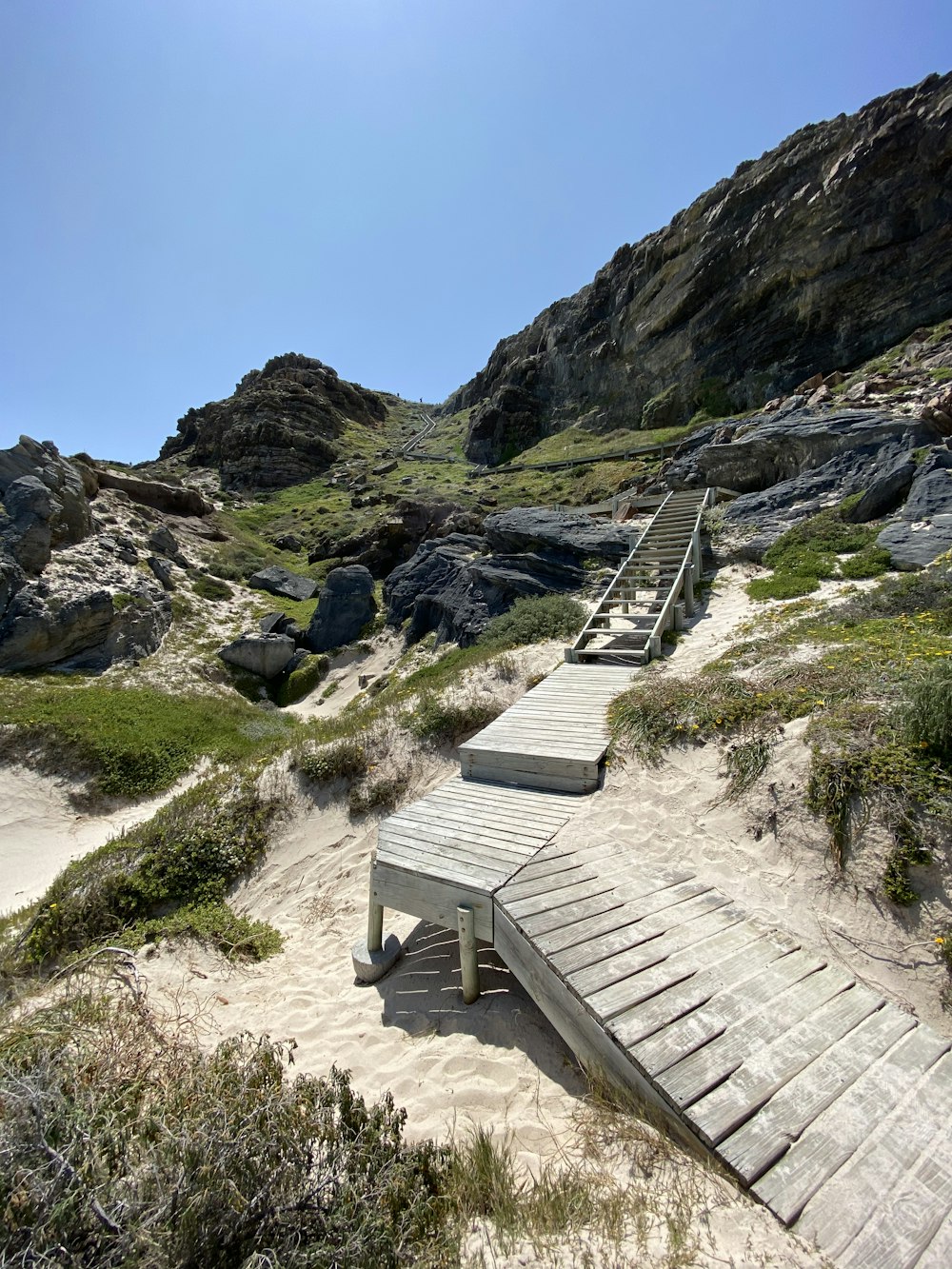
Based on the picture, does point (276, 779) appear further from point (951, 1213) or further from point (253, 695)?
point (253, 695)

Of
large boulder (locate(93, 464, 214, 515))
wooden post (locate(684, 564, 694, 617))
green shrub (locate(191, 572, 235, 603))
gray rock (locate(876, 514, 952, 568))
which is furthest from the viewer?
large boulder (locate(93, 464, 214, 515))

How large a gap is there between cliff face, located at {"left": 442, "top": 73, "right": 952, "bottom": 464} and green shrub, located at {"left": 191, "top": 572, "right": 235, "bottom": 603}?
37.4m

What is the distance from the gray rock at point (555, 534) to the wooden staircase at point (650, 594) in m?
1.29

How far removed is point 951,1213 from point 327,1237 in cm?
281

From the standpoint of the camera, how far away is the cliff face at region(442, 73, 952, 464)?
31141mm

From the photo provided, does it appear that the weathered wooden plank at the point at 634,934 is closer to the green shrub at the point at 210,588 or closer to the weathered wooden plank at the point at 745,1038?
the weathered wooden plank at the point at 745,1038

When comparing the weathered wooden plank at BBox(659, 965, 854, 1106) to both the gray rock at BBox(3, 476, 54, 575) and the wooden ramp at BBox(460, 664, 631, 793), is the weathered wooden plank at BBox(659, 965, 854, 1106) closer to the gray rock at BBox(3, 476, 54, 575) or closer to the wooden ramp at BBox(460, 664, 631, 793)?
the wooden ramp at BBox(460, 664, 631, 793)

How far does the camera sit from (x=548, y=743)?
7.75m

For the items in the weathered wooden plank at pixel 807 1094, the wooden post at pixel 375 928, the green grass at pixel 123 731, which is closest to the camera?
the weathered wooden plank at pixel 807 1094

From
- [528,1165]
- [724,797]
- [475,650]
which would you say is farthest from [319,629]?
[528,1165]

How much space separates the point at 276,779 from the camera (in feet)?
31.4

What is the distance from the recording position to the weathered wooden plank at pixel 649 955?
3697 mm

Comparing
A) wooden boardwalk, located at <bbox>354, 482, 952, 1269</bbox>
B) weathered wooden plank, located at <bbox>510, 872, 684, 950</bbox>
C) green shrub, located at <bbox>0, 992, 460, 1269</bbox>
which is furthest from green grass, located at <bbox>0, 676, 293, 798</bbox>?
green shrub, located at <bbox>0, 992, 460, 1269</bbox>

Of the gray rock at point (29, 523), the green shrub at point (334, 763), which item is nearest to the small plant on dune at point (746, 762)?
the green shrub at point (334, 763)
